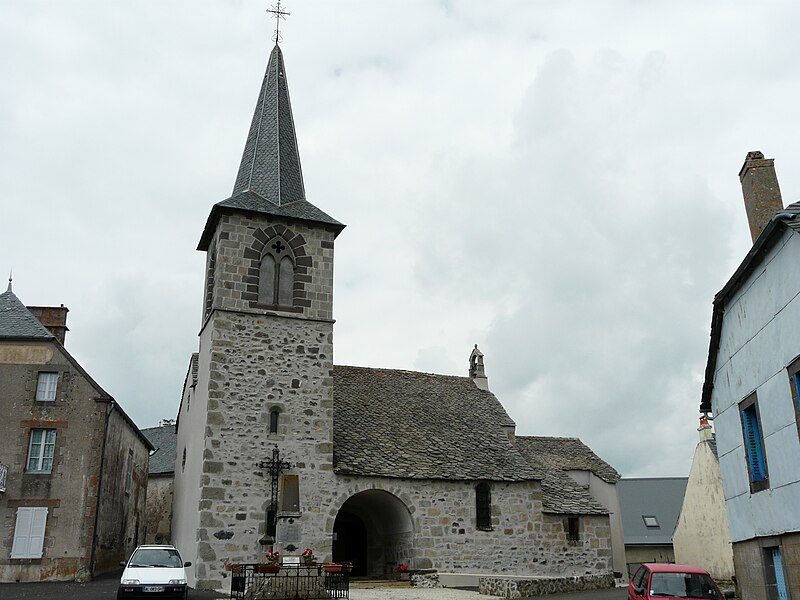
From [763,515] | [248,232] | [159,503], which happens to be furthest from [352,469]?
[159,503]

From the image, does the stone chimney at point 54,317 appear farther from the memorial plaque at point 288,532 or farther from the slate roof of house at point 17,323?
the memorial plaque at point 288,532

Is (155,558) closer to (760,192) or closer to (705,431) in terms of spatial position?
(760,192)

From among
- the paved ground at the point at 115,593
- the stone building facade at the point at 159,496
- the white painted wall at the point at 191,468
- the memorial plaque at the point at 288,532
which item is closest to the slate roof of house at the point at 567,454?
the paved ground at the point at 115,593

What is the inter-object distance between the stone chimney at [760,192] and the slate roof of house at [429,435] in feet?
39.2

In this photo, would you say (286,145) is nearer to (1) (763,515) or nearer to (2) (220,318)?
(2) (220,318)

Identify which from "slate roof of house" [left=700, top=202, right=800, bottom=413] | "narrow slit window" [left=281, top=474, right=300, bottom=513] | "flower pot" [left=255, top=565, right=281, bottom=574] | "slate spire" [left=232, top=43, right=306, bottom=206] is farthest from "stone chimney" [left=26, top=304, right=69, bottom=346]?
"slate roof of house" [left=700, top=202, right=800, bottom=413]

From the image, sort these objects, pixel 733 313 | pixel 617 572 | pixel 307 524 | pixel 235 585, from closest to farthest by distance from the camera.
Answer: pixel 733 313 < pixel 235 585 < pixel 307 524 < pixel 617 572

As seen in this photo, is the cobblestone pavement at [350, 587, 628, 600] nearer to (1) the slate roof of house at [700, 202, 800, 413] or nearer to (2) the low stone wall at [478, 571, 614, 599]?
(2) the low stone wall at [478, 571, 614, 599]

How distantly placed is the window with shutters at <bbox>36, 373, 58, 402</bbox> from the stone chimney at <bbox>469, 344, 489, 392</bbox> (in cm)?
1558

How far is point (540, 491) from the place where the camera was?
23.8m

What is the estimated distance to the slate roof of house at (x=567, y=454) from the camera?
28.9 meters

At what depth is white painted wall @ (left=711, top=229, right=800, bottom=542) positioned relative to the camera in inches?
447

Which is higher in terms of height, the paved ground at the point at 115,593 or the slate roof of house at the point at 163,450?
the slate roof of house at the point at 163,450

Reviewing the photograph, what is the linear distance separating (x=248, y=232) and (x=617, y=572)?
18369mm
